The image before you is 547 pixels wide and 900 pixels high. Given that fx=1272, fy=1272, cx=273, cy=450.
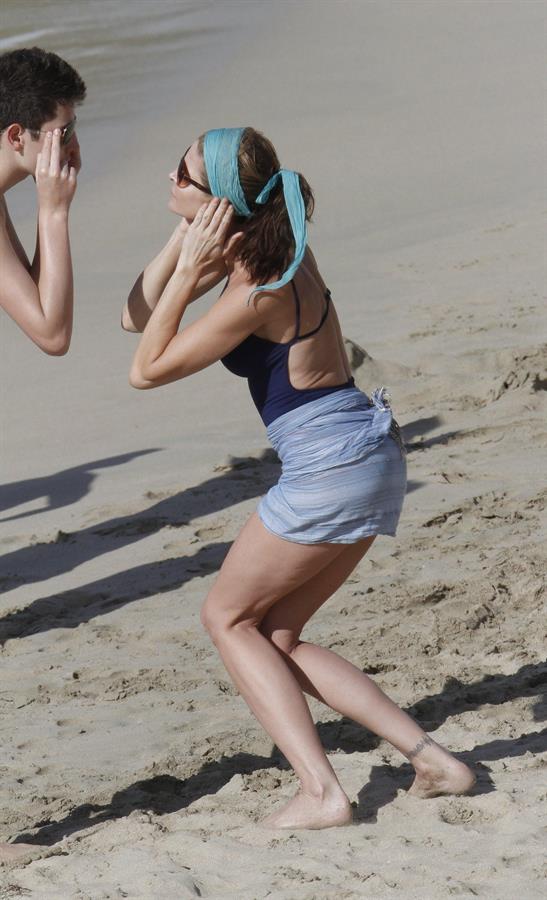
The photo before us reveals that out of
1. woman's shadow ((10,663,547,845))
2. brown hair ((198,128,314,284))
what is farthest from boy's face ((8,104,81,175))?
woman's shadow ((10,663,547,845))

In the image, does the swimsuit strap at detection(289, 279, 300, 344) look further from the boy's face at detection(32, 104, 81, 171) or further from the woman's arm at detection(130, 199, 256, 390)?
the boy's face at detection(32, 104, 81, 171)

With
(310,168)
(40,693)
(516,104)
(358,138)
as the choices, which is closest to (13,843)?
(40,693)

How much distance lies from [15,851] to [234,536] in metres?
3.22

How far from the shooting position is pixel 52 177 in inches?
136

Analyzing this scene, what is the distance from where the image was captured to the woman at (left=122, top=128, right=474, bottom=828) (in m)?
3.34

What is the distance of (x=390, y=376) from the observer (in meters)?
8.77

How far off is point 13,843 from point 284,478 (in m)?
1.44

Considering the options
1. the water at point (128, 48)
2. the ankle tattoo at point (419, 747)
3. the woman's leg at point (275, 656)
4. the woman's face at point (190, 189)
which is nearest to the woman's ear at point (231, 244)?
the woman's face at point (190, 189)

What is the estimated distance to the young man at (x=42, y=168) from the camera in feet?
11.2

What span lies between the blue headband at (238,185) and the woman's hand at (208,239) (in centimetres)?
4

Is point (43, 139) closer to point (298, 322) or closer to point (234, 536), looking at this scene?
point (298, 322)

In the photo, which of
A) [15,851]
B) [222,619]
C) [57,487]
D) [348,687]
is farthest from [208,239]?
[57,487]

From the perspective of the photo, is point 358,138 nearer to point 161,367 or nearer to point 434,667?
point 434,667

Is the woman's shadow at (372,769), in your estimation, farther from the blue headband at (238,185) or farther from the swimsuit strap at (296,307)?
the blue headband at (238,185)
